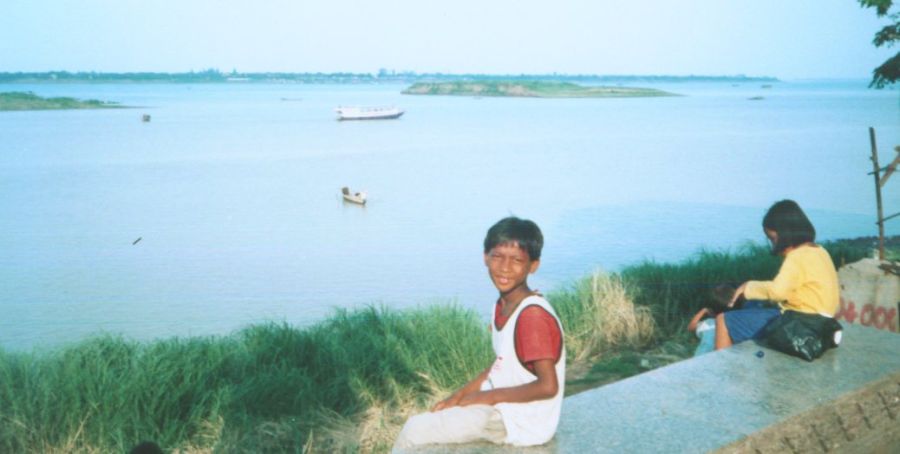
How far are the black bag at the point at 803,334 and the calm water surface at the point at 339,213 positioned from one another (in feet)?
28.2

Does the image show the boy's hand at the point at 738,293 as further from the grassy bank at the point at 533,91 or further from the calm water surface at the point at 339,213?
the grassy bank at the point at 533,91

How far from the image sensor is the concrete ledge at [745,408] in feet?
11.5

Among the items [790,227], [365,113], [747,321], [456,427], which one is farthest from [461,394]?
[365,113]

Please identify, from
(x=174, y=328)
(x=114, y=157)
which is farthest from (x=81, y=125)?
(x=174, y=328)

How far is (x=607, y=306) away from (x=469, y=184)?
24.2 meters

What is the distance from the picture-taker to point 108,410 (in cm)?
697

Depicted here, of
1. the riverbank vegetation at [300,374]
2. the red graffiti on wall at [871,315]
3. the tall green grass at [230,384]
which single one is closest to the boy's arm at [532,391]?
the riverbank vegetation at [300,374]

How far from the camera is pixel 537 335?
312cm

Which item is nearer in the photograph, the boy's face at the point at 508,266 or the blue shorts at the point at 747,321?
the boy's face at the point at 508,266

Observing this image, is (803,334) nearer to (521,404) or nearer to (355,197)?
(521,404)

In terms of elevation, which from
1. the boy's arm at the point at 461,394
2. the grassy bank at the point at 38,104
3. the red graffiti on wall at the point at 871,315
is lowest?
the red graffiti on wall at the point at 871,315

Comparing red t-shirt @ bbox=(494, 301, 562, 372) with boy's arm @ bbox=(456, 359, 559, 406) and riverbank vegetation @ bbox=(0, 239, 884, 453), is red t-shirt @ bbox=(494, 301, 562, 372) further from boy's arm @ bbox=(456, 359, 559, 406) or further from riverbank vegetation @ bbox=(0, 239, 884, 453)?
riverbank vegetation @ bbox=(0, 239, 884, 453)

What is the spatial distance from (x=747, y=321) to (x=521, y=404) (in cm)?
233

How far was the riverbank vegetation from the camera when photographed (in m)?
6.85
